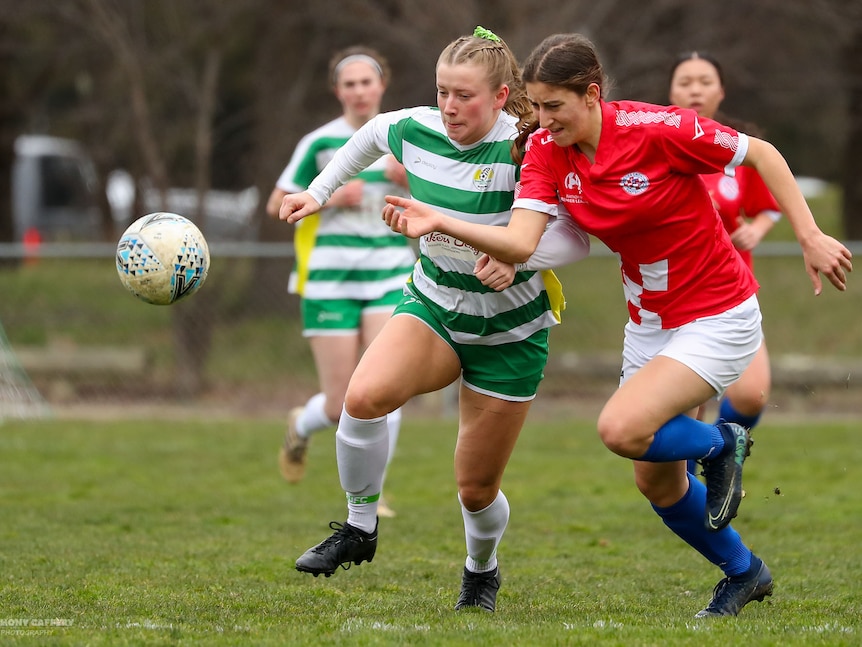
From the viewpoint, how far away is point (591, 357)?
11.7 metres

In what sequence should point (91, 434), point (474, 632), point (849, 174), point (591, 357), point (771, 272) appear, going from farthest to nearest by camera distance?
1. point (849, 174)
2. point (771, 272)
3. point (591, 357)
4. point (91, 434)
5. point (474, 632)

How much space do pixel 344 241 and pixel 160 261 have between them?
251 cm

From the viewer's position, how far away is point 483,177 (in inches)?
173

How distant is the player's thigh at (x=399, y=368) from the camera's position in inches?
172

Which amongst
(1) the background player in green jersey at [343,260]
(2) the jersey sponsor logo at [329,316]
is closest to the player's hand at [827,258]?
(1) the background player in green jersey at [343,260]

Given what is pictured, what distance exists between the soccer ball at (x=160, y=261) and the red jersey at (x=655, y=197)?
1.27m

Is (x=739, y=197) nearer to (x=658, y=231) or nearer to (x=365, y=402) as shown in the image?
(x=658, y=231)

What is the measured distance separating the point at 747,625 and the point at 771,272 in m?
9.35

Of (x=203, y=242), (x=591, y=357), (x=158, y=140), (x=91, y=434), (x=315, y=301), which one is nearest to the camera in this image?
(x=203, y=242)

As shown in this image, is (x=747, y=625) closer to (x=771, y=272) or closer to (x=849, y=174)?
(x=771, y=272)

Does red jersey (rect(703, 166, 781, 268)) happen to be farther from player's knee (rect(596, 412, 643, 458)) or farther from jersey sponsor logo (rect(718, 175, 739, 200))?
player's knee (rect(596, 412, 643, 458))

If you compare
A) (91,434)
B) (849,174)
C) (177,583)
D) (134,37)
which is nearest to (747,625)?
(177,583)

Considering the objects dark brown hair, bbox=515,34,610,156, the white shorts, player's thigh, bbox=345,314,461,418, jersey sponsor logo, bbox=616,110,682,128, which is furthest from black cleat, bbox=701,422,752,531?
dark brown hair, bbox=515,34,610,156

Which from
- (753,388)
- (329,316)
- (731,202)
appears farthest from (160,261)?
(731,202)
